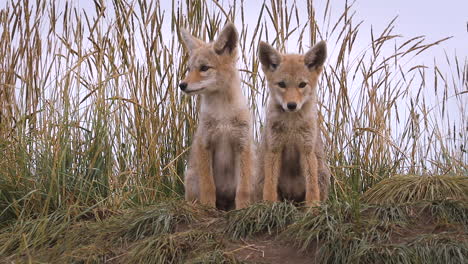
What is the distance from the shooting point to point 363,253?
130 inches

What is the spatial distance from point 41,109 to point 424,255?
318 centimetres

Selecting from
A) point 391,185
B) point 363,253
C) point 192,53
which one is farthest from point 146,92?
point 363,253

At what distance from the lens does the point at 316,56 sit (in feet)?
15.1

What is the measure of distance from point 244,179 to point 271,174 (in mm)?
207

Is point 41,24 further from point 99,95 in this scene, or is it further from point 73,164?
point 73,164

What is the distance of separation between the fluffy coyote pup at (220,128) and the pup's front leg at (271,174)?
15 cm

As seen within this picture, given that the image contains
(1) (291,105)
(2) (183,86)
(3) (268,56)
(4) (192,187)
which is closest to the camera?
(1) (291,105)

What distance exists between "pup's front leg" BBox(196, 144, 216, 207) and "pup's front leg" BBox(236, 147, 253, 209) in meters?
0.20

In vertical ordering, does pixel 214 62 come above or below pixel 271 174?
above

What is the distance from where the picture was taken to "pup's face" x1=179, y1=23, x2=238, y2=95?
4602mm

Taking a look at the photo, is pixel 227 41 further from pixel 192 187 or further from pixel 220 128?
pixel 192 187

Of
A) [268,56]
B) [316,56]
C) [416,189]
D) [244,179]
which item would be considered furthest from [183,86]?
[416,189]

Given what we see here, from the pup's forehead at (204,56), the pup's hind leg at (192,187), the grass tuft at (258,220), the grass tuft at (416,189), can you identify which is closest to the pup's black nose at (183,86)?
the pup's forehead at (204,56)

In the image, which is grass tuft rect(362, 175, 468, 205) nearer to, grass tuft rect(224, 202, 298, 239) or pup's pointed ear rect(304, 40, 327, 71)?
grass tuft rect(224, 202, 298, 239)
